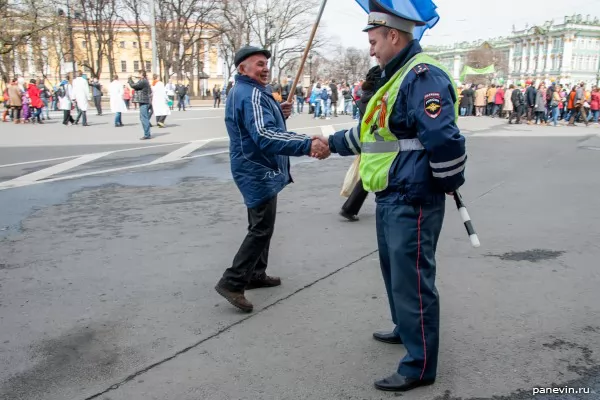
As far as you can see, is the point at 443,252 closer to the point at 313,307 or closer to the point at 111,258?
the point at 313,307

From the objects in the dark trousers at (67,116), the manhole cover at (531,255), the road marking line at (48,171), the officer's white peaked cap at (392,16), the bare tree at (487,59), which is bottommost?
the manhole cover at (531,255)

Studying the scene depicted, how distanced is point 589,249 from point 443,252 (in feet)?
4.86

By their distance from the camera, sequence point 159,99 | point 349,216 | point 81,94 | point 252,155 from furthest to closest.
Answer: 1. point 81,94
2. point 159,99
3. point 349,216
4. point 252,155

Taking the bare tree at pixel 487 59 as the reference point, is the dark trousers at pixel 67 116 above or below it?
below

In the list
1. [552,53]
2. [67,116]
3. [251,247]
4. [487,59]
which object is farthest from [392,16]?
[552,53]

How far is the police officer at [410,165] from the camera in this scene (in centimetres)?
262

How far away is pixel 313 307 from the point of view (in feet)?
13.3

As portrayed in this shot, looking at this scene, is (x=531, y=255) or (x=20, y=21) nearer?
(x=531, y=255)

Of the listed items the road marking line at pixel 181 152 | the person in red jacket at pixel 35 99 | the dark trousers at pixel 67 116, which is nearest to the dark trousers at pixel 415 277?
the road marking line at pixel 181 152

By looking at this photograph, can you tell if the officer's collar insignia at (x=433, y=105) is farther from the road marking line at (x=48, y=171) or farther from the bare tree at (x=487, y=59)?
the bare tree at (x=487, y=59)

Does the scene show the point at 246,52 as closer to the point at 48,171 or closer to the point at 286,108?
the point at 286,108

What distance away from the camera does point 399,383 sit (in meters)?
2.90

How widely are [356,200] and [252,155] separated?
2956mm

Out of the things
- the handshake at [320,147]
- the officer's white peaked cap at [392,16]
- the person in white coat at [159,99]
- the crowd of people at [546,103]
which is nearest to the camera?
the officer's white peaked cap at [392,16]
